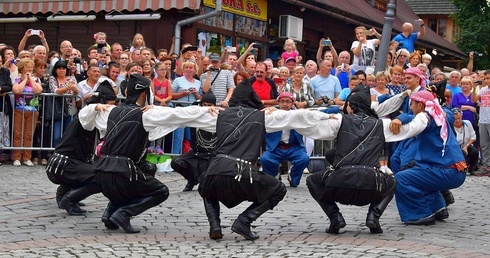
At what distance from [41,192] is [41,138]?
114 inches

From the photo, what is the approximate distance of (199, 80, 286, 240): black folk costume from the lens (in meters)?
9.17

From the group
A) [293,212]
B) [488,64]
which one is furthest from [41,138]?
[488,64]

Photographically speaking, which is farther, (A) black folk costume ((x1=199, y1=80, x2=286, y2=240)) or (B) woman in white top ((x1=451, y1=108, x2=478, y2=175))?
(B) woman in white top ((x1=451, y1=108, x2=478, y2=175))

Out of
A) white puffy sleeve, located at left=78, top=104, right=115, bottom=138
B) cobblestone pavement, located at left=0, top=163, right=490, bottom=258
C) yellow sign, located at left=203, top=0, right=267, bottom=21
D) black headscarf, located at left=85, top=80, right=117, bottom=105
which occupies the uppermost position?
yellow sign, located at left=203, top=0, right=267, bottom=21

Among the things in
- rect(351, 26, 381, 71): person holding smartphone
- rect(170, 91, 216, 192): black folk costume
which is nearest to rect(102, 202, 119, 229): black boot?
rect(170, 91, 216, 192): black folk costume

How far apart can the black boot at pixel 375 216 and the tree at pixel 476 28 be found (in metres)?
37.0

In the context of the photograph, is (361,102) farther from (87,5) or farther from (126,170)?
(87,5)

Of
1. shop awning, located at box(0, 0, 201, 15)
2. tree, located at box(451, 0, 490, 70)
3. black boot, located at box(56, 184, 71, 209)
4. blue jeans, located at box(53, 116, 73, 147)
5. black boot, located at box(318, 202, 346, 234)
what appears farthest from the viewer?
tree, located at box(451, 0, 490, 70)

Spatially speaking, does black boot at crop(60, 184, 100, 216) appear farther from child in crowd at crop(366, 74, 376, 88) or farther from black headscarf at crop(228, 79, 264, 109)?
child in crowd at crop(366, 74, 376, 88)

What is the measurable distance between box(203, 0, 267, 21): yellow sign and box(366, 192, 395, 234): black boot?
11.5 m

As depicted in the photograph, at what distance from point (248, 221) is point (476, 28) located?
127 feet

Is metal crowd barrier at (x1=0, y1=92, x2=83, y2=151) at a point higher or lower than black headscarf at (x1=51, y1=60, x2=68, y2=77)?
lower

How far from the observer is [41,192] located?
489 inches

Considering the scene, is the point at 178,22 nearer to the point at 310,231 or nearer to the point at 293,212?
the point at 293,212
